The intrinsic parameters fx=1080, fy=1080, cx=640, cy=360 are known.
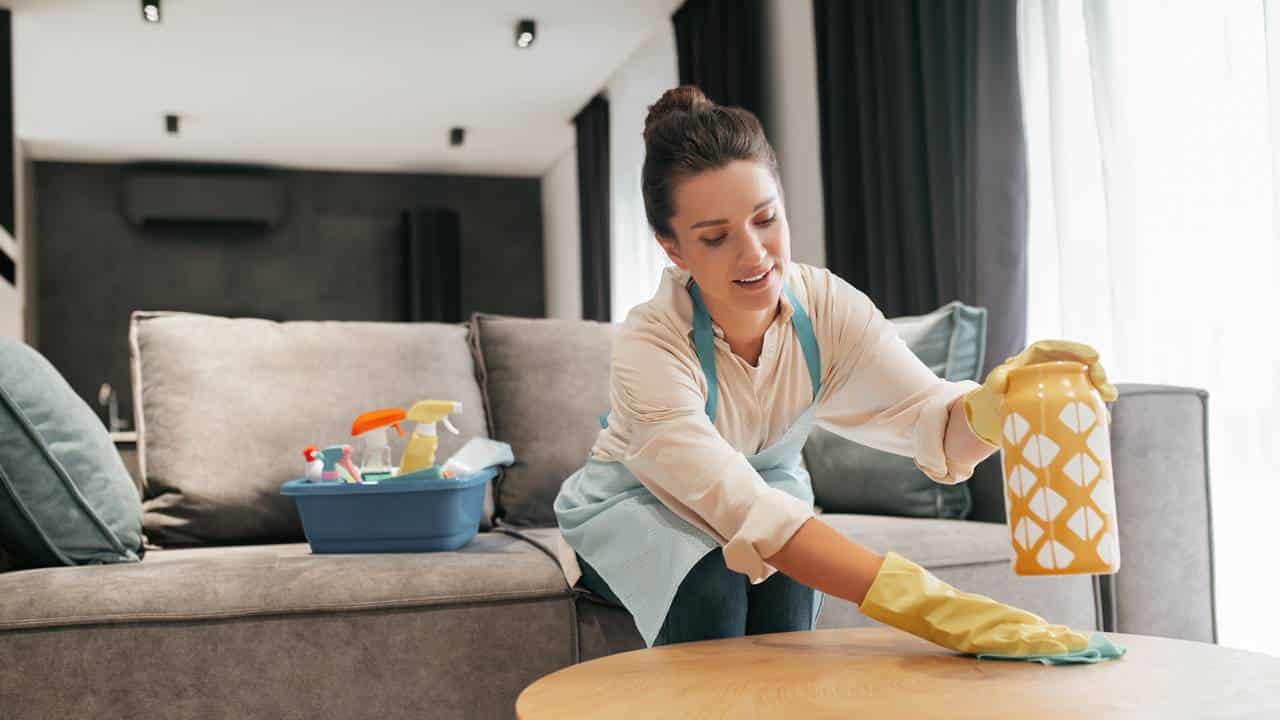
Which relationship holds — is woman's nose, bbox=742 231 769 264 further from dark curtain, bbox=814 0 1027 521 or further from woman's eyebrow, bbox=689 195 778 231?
dark curtain, bbox=814 0 1027 521

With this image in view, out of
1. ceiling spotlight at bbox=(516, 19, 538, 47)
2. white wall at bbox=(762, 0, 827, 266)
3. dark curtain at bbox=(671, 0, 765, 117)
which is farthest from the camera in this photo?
ceiling spotlight at bbox=(516, 19, 538, 47)

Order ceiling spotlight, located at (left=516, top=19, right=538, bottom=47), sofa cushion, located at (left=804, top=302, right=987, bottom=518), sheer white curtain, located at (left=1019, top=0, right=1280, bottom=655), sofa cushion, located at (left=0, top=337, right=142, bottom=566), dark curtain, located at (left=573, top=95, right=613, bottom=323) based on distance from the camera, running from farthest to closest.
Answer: dark curtain, located at (left=573, top=95, right=613, bottom=323) < ceiling spotlight, located at (left=516, top=19, right=538, bottom=47) < sofa cushion, located at (left=804, top=302, right=987, bottom=518) < sheer white curtain, located at (left=1019, top=0, right=1280, bottom=655) < sofa cushion, located at (left=0, top=337, right=142, bottom=566)

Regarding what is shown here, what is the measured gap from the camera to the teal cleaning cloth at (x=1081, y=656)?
96cm

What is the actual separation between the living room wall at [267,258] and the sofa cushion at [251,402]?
5.16 meters

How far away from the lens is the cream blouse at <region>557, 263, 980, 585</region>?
120 cm

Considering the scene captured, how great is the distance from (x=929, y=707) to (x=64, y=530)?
4.39ft

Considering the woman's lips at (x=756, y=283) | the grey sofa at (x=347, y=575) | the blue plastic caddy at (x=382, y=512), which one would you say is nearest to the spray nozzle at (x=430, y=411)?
the blue plastic caddy at (x=382, y=512)

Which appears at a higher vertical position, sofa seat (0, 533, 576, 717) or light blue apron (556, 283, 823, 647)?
light blue apron (556, 283, 823, 647)

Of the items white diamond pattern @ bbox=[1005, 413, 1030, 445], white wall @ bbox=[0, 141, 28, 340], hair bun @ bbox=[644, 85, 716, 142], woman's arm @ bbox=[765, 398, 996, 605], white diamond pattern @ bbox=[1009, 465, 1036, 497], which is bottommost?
woman's arm @ bbox=[765, 398, 996, 605]

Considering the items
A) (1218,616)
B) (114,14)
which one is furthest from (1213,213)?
(114,14)

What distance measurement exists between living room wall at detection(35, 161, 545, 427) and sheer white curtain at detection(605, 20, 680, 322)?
216 centimetres

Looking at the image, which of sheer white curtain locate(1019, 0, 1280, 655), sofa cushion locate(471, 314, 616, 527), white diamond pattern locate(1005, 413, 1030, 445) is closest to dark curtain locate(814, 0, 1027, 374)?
sheer white curtain locate(1019, 0, 1280, 655)

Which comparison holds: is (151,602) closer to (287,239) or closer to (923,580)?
(923,580)

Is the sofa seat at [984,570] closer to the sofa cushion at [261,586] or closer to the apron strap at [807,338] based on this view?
the sofa cushion at [261,586]
